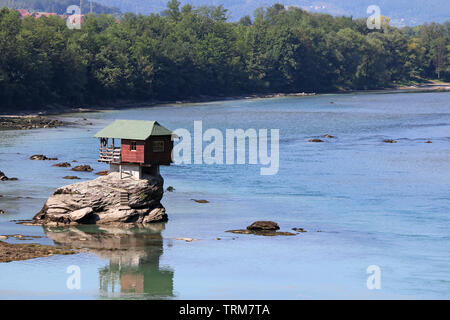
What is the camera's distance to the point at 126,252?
49719 mm

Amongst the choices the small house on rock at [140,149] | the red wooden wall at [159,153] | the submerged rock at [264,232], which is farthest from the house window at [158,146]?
the submerged rock at [264,232]

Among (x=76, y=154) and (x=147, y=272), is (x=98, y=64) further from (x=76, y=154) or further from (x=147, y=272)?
(x=147, y=272)

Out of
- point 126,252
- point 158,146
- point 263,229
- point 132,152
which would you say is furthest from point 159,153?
point 126,252

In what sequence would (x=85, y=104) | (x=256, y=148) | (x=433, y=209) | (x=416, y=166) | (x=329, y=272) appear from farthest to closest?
(x=85, y=104) → (x=256, y=148) → (x=416, y=166) → (x=433, y=209) → (x=329, y=272)

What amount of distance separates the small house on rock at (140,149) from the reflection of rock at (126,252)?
431 centimetres

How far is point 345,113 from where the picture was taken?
543 feet

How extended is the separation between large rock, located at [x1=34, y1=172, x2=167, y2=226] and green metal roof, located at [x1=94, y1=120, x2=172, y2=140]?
295 centimetres

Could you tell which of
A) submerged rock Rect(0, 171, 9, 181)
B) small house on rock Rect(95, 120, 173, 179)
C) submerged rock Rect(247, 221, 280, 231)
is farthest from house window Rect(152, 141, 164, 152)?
submerged rock Rect(0, 171, 9, 181)

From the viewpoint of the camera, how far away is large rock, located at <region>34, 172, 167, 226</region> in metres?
56.4

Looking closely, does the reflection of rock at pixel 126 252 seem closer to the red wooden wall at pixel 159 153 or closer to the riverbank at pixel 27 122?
the red wooden wall at pixel 159 153

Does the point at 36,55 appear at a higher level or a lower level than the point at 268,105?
higher

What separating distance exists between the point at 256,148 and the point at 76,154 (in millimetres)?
24841

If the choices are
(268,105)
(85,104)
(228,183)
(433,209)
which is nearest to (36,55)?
(85,104)
